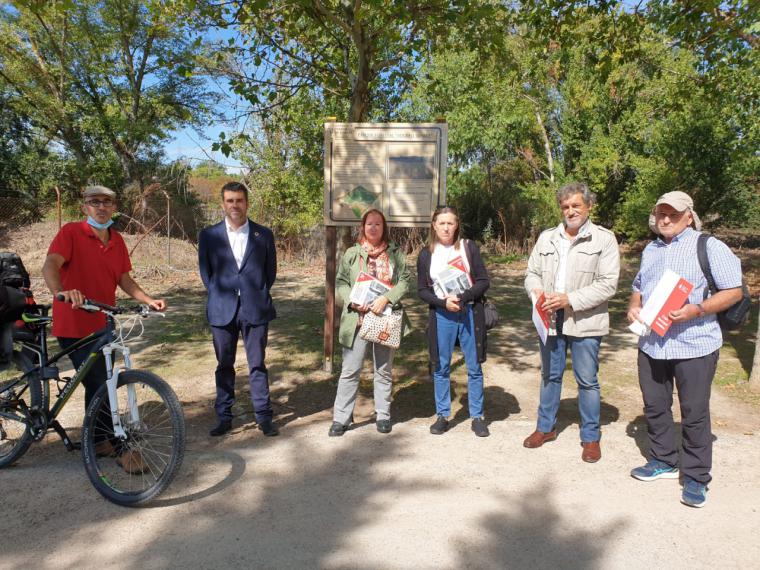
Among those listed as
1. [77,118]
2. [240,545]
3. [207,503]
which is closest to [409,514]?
[240,545]

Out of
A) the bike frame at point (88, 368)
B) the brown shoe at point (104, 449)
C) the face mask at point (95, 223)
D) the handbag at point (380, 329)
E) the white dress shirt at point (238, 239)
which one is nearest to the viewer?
the bike frame at point (88, 368)

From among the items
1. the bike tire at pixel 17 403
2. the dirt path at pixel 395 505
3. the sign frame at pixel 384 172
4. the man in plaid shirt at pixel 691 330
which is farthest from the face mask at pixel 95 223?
the man in plaid shirt at pixel 691 330

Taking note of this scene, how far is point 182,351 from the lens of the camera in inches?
282

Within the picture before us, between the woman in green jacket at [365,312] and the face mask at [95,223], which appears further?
the woman in green jacket at [365,312]

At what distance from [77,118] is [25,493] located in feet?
78.8

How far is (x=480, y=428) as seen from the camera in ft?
14.3

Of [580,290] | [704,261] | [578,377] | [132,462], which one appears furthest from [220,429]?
[704,261]

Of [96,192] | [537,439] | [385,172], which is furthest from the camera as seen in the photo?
[385,172]

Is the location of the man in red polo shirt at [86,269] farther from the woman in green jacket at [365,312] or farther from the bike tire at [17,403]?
the woman in green jacket at [365,312]

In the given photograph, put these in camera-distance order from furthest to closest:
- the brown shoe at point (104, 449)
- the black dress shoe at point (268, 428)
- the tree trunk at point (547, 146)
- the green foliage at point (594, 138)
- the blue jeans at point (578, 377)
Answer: the tree trunk at point (547, 146) < the green foliage at point (594, 138) < the black dress shoe at point (268, 428) < the blue jeans at point (578, 377) < the brown shoe at point (104, 449)

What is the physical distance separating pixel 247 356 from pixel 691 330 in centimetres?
293

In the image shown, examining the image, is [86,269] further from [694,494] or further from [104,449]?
[694,494]

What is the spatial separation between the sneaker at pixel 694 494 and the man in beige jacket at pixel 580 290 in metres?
0.64

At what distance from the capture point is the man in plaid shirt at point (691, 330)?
10.7 ft
